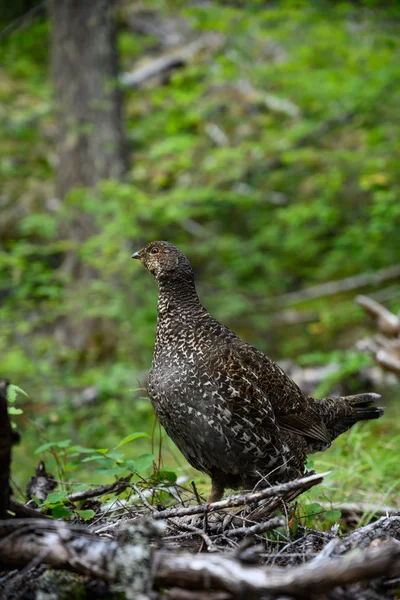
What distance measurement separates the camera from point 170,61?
13.5 metres

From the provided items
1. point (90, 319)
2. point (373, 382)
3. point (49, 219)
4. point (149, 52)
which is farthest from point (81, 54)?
point (373, 382)

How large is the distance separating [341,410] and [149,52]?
13004 mm

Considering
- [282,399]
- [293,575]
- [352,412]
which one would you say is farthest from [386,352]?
[293,575]

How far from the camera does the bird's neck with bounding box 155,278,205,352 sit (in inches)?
127

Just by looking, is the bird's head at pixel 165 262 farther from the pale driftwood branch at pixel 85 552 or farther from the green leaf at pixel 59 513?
the pale driftwood branch at pixel 85 552

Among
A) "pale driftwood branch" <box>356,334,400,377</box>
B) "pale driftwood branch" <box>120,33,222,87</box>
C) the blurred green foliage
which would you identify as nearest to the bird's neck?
the blurred green foliage

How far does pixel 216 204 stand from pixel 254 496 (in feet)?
31.1

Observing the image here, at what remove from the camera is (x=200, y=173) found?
9773mm

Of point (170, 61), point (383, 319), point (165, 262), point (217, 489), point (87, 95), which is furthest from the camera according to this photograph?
point (170, 61)

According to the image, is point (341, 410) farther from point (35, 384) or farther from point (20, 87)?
point (20, 87)

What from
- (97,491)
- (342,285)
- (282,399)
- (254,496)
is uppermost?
(342,285)

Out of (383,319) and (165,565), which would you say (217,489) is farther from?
(383,319)

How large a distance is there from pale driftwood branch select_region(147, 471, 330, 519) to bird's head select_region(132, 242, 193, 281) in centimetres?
144

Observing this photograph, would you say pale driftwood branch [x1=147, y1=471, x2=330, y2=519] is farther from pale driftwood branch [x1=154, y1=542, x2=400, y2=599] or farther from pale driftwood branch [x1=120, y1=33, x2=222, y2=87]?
pale driftwood branch [x1=120, y1=33, x2=222, y2=87]
